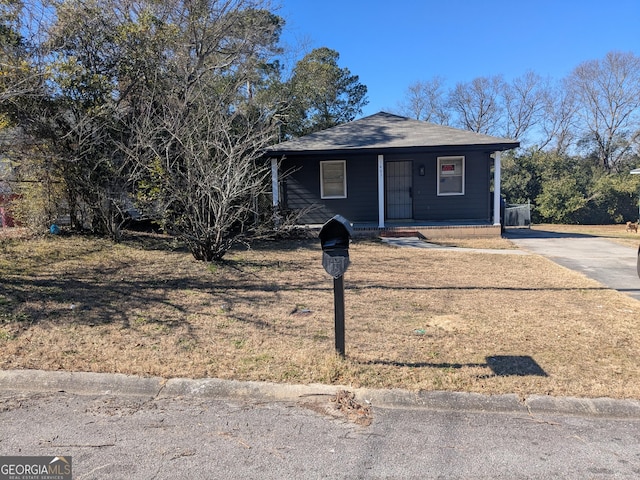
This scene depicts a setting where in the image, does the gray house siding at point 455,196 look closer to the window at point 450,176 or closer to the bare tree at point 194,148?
the window at point 450,176

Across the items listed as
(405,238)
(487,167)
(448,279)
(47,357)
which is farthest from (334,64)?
(47,357)

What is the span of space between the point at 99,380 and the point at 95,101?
753 cm

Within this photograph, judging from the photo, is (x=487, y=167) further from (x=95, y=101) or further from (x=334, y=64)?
(x=334, y=64)

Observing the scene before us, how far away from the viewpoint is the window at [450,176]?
47.9 feet

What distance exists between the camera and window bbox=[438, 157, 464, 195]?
47.9 feet

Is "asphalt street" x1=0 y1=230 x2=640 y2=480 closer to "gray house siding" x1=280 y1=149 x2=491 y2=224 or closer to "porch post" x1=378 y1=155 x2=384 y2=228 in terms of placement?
"porch post" x1=378 y1=155 x2=384 y2=228

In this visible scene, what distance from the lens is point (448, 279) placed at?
292 inches

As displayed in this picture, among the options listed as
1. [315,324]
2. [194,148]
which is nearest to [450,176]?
[194,148]

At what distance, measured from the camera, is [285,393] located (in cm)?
342

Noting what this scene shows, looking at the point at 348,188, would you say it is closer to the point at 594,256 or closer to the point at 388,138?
the point at 388,138

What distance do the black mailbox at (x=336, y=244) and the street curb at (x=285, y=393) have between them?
95 centimetres

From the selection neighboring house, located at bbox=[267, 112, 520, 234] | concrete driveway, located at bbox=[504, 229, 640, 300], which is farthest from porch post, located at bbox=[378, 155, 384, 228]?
concrete driveway, located at bbox=[504, 229, 640, 300]

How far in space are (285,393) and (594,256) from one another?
9581 millimetres

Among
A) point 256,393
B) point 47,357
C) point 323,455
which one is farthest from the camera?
point 47,357
